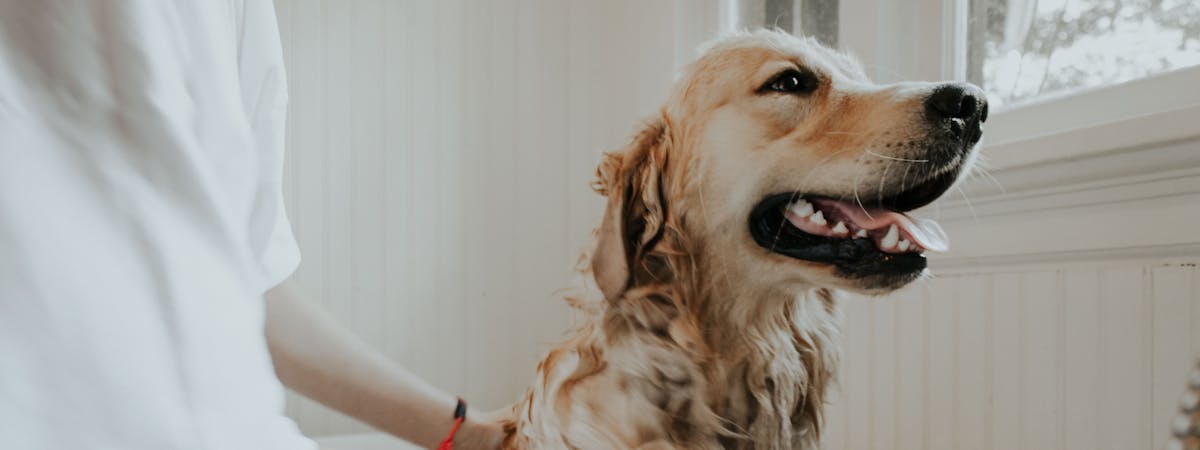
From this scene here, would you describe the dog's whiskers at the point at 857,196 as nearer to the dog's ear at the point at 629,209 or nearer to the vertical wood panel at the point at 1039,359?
the dog's ear at the point at 629,209

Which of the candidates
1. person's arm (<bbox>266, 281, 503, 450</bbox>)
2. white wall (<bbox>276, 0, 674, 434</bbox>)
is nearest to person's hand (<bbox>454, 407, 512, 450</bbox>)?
person's arm (<bbox>266, 281, 503, 450</bbox>)

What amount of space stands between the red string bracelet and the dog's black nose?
0.69m

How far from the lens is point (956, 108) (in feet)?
2.60

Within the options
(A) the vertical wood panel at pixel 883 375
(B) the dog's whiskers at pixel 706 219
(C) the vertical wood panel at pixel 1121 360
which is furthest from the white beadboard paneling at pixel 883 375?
(B) the dog's whiskers at pixel 706 219

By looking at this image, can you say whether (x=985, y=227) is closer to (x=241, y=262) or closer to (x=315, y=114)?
(x=241, y=262)

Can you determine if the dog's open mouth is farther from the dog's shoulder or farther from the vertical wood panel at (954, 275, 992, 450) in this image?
the vertical wood panel at (954, 275, 992, 450)

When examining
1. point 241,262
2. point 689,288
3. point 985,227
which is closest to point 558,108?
point 985,227

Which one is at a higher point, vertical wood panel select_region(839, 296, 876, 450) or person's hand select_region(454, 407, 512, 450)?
person's hand select_region(454, 407, 512, 450)

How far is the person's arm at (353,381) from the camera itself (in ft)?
3.43

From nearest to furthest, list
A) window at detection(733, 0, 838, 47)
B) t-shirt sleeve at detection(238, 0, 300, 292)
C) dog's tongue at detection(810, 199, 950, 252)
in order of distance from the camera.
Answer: t-shirt sleeve at detection(238, 0, 300, 292) → dog's tongue at detection(810, 199, 950, 252) → window at detection(733, 0, 838, 47)

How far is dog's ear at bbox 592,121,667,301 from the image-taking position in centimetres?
88

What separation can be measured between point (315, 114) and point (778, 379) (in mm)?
1847

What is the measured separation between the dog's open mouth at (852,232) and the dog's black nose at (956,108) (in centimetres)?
7

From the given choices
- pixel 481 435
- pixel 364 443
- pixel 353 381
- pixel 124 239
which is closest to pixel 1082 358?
pixel 481 435
